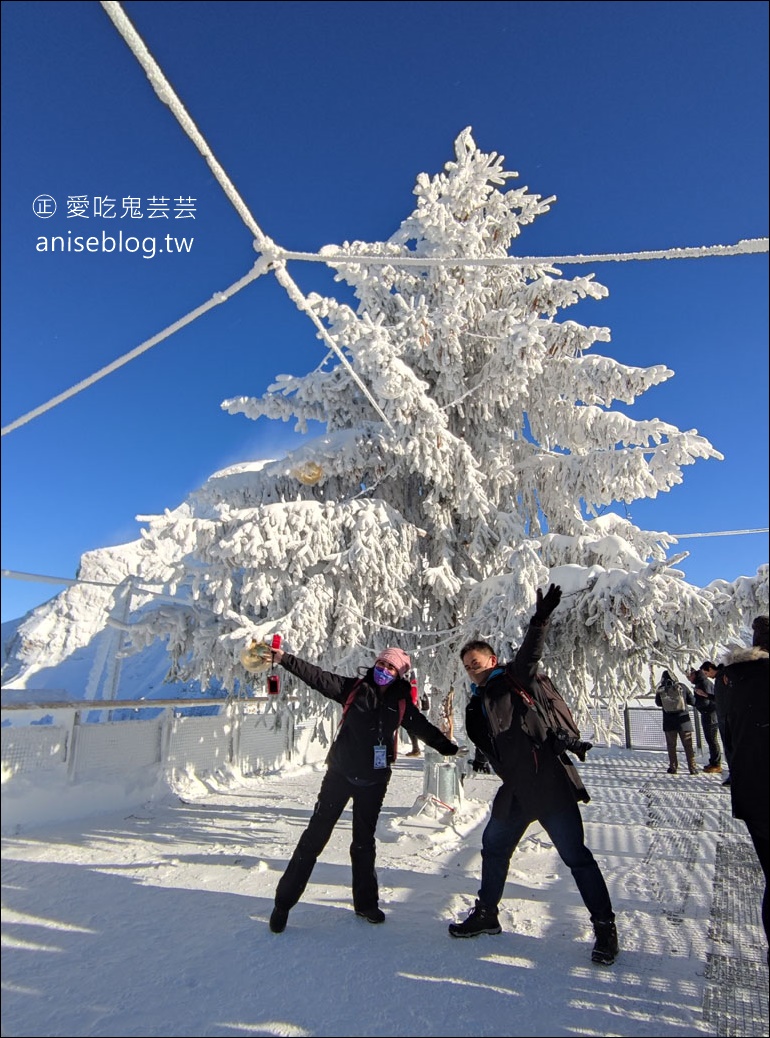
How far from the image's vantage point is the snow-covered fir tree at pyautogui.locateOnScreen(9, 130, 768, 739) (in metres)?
5.89

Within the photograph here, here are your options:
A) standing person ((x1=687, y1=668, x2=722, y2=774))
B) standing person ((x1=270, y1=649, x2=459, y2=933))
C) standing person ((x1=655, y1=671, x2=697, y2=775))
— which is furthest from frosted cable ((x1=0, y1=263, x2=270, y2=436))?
standing person ((x1=655, y1=671, x2=697, y2=775))

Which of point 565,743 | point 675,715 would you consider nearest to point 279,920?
point 565,743

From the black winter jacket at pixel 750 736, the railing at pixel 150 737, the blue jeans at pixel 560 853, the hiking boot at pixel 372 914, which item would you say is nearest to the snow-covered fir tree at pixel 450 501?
the railing at pixel 150 737

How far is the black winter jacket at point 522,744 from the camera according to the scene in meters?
3.39

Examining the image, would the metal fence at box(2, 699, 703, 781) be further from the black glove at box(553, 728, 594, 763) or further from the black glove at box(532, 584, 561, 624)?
the black glove at box(553, 728, 594, 763)

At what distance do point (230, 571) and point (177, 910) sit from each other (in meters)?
3.53

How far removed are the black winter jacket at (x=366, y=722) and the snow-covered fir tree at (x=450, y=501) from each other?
2211 millimetres

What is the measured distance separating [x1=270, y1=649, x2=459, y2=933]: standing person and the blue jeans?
1.81 ft

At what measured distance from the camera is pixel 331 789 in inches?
142

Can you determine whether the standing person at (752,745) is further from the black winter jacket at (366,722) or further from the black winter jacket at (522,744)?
the black winter jacket at (366,722)

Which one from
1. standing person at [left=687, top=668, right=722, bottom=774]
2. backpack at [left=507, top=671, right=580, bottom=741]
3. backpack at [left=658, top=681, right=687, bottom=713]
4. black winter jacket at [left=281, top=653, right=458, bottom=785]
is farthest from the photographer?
backpack at [left=658, top=681, right=687, bottom=713]

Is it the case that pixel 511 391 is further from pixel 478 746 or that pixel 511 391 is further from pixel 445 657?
pixel 478 746

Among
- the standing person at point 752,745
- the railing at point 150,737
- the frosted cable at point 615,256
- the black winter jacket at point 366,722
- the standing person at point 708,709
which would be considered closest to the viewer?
the railing at point 150,737

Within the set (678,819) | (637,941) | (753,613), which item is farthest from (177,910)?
(678,819)
